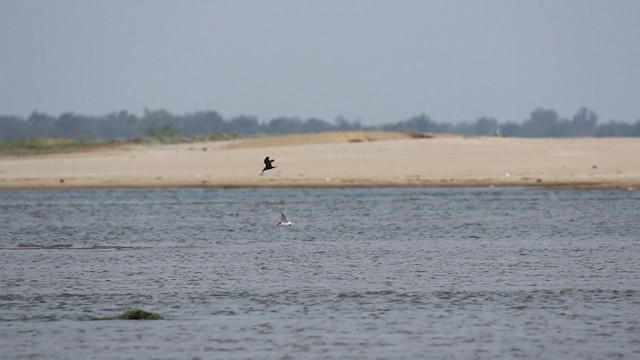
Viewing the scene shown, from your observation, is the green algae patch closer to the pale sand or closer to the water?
the water

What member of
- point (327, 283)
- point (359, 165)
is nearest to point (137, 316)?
point (327, 283)

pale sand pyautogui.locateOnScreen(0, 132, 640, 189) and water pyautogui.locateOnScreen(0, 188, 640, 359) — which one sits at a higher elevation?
pale sand pyautogui.locateOnScreen(0, 132, 640, 189)

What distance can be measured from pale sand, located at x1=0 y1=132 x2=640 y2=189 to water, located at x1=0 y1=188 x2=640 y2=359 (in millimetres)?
14342

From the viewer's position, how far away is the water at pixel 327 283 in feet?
54.2

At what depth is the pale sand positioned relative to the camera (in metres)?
57.6

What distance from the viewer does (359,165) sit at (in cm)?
6238

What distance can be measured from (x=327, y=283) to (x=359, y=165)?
131ft

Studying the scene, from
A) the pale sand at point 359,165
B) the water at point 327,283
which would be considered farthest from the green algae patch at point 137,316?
the pale sand at point 359,165

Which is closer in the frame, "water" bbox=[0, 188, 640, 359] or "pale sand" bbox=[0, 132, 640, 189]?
"water" bbox=[0, 188, 640, 359]

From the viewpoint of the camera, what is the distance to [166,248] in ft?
98.3

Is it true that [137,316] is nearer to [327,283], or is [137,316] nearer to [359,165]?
[327,283]

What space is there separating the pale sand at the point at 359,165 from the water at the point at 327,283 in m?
14.3

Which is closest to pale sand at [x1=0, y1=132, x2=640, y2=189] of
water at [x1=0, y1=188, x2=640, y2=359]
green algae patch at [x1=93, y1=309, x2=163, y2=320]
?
water at [x1=0, y1=188, x2=640, y2=359]

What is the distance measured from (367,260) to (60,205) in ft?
74.2
